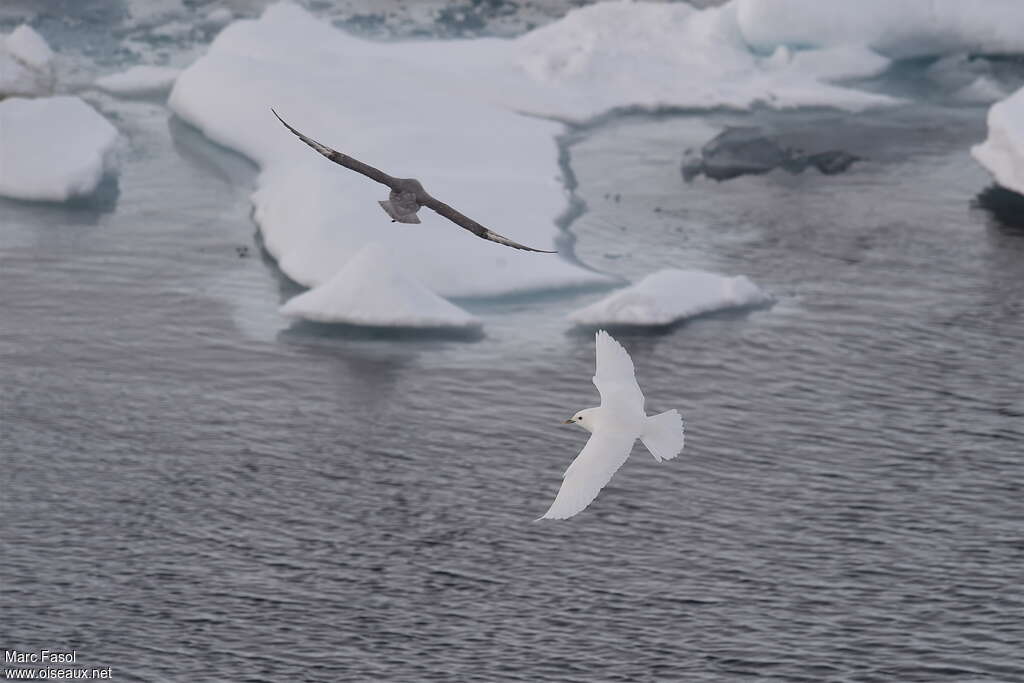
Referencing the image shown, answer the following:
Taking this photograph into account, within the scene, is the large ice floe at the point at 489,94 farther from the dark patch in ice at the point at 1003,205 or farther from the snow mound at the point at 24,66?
the dark patch in ice at the point at 1003,205

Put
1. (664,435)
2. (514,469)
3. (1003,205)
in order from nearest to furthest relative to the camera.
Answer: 1. (664,435)
2. (514,469)
3. (1003,205)

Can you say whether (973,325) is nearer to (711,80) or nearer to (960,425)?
(960,425)

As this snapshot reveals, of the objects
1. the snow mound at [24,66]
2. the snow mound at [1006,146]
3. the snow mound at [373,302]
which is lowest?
the snow mound at [373,302]

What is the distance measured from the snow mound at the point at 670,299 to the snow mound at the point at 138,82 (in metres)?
34.2

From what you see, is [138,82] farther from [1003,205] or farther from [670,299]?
[1003,205]

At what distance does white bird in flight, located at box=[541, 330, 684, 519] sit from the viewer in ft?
70.7

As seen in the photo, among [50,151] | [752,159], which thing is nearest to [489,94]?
[752,159]

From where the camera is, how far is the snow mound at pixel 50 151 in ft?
202

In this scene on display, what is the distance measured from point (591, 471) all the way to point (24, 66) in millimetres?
55183

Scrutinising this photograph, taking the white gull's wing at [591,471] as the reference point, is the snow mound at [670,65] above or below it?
below

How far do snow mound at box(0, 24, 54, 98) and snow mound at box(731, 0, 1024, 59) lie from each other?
3138cm

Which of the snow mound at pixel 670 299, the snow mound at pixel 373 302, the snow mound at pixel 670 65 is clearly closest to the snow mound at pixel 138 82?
the snow mound at pixel 670 65

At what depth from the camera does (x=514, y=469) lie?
42.1 metres

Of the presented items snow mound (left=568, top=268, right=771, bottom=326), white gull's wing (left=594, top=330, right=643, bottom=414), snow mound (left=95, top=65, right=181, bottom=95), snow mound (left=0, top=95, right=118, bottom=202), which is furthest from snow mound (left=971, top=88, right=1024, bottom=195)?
white gull's wing (left=594, top=330, right=643, bottom=414)
